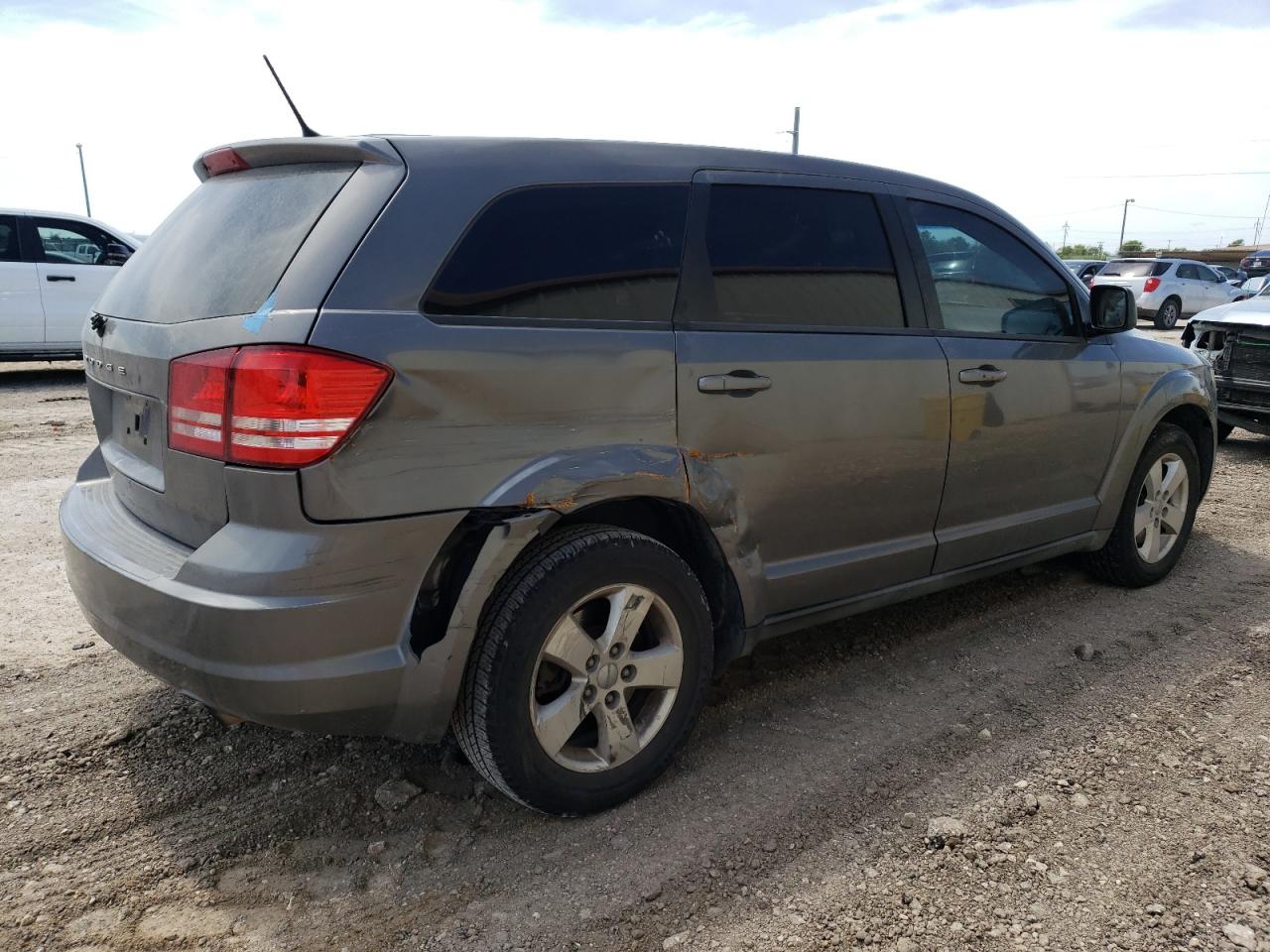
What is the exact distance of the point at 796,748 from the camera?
303 centimetres

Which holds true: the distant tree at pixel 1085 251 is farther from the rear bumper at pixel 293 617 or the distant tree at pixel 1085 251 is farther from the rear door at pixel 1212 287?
the rear bumper at pixel 293 617

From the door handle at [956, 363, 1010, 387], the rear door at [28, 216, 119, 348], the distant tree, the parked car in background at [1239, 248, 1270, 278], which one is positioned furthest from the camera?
the distant tree

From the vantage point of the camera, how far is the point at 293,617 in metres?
Result: 2.13

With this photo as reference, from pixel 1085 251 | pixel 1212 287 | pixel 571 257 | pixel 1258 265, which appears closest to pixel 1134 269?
pixel 1212 287

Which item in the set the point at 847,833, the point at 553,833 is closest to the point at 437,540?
the point at 553,833

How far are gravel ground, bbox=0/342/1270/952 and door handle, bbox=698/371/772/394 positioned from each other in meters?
1.14

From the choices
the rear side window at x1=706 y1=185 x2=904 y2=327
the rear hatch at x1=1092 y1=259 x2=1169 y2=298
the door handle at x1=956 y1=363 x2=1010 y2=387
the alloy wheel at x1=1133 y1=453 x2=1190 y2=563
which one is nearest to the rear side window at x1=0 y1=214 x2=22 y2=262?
the rear side window at x1=706 y1=185 x2=904 y2=327

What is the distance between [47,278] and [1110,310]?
34.9 feet

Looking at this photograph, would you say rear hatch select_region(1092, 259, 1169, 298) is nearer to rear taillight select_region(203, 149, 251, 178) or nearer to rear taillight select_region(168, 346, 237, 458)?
rear taillight select_region(203, 149, 251, 178)

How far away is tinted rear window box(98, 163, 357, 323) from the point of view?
2.35 m

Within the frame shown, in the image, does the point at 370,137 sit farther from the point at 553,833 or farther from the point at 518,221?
the point at 553,833

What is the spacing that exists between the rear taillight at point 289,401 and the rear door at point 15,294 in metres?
9.92

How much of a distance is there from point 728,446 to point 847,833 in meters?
1.11

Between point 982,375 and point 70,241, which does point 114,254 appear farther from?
point 982,375
